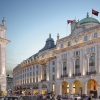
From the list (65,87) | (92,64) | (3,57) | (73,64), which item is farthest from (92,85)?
(3,57)

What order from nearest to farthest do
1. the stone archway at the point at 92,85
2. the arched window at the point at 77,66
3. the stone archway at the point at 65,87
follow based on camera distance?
the stone archway at the point at 92,85 < the arched window at the point at 77,66 < the stone archway at the point at 65,87

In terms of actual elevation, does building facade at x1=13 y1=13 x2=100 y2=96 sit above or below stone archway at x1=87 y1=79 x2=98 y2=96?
above

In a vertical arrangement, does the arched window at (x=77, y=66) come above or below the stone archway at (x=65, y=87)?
above

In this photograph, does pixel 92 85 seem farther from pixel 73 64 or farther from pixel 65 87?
pixel 65 87

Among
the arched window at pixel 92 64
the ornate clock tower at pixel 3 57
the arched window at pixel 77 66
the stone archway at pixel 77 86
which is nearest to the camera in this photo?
→ the ornate clock tower at pixel 3 57

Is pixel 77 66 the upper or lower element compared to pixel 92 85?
upper

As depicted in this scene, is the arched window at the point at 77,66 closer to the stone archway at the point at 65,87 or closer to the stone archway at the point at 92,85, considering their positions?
the stone archway at the point at 92,85

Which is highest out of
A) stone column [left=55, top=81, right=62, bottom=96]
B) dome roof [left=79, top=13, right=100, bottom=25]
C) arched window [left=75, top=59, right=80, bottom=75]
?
dome roof [left=79, top=13, right=100, bottom=25]

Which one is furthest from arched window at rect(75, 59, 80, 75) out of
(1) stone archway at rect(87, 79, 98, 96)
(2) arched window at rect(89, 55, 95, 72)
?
(2) arched window at rect(89, 55, 95, 72)

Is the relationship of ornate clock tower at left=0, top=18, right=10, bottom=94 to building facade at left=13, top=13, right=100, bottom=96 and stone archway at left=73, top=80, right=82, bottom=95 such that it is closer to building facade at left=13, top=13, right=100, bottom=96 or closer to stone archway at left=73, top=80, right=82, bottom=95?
building facade at left=13, top=13, right=100, bottom=96

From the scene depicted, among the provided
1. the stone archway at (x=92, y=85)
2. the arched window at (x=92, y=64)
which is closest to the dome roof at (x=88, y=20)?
the arched window at (x=92, y=64)

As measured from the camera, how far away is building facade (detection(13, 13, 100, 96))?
7875 cm

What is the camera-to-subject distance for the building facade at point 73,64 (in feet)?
258

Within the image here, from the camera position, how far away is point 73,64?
86.6 meters
